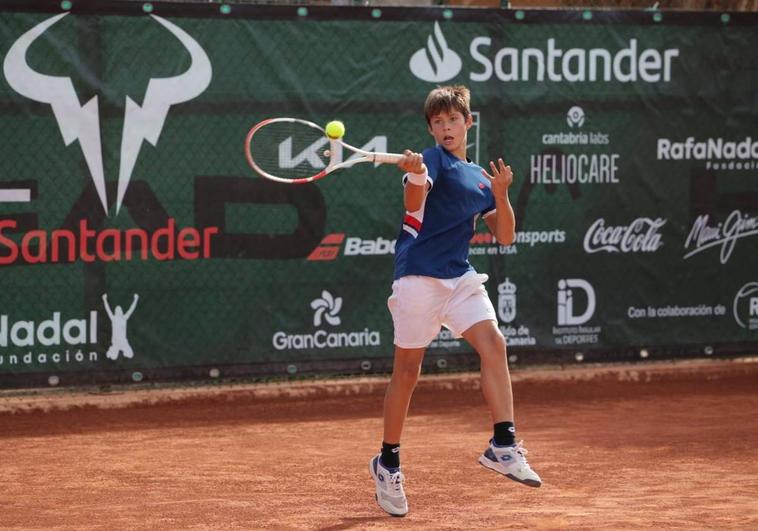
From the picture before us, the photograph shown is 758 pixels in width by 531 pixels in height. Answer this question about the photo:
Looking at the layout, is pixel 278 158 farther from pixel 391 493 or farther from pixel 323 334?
pixel 323 334

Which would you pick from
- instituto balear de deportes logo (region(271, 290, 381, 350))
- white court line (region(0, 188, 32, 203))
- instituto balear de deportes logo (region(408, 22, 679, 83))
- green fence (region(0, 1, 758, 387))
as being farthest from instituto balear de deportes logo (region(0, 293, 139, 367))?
instituto balear de deportes logo (region(408, 22, 679, 83))

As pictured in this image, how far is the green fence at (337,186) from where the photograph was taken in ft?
25.7

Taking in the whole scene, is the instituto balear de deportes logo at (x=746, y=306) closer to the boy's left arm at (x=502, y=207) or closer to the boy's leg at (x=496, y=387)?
the boy's left arm at (x=502, y=207)

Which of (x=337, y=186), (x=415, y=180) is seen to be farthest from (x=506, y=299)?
(x=415, y=180)

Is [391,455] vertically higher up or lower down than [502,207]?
lower down

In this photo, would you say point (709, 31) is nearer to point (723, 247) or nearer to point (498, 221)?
point (723, 247)

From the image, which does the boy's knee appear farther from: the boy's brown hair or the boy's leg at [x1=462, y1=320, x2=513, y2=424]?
the boy's brown hair

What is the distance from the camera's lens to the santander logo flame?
845 cm

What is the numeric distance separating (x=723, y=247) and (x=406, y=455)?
3.36m

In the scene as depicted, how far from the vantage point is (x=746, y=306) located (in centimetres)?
933

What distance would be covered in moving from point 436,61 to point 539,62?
28.4 inches

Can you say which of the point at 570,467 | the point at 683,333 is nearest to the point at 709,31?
the point at 683,333

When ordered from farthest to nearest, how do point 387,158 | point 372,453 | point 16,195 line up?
point 16,195
point 372,453
point 387,158

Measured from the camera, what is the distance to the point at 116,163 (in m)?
7.91
